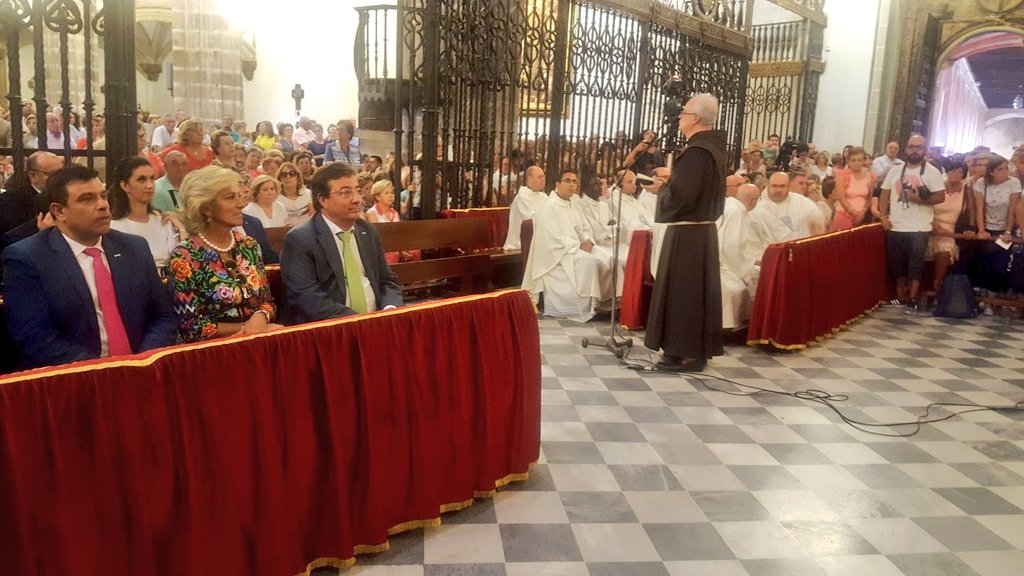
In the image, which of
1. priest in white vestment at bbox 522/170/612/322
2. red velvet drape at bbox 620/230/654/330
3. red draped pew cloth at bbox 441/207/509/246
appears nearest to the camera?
red velvet drape at bbox 620/230/654/330

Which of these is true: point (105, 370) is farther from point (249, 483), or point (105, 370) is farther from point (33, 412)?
point (249, 483)

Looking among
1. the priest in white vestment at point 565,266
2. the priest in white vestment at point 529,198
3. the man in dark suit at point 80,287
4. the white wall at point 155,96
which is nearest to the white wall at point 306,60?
the white wall at point 155,96

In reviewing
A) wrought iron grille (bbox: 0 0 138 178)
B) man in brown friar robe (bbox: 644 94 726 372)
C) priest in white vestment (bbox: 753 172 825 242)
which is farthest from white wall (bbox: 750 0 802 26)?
wrought iron grille (bbox: 0 0 138 178)

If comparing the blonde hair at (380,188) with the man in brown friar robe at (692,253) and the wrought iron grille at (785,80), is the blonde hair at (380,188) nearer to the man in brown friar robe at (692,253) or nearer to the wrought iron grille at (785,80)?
the man in brown friar robe at (692,253)

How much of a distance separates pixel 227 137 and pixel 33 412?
4538 millimetres

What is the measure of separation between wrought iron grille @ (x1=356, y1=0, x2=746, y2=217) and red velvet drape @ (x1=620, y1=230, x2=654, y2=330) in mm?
2001

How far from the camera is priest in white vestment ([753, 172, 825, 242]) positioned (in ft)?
22.6

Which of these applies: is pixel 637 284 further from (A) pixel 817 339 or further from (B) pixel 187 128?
(B) pixel 187 128

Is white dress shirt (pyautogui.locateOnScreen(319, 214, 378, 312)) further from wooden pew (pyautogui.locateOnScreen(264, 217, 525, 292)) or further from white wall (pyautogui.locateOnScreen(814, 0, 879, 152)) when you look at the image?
white wall (pyautogui.locateOnScreen(814, 0, 879, 152))

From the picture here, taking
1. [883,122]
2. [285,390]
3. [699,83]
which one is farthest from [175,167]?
[883,122]

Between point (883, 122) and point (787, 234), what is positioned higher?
point (883, 122)

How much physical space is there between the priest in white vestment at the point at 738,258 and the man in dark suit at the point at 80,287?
175 inches

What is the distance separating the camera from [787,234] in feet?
22.7

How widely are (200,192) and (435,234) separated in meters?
3.26
